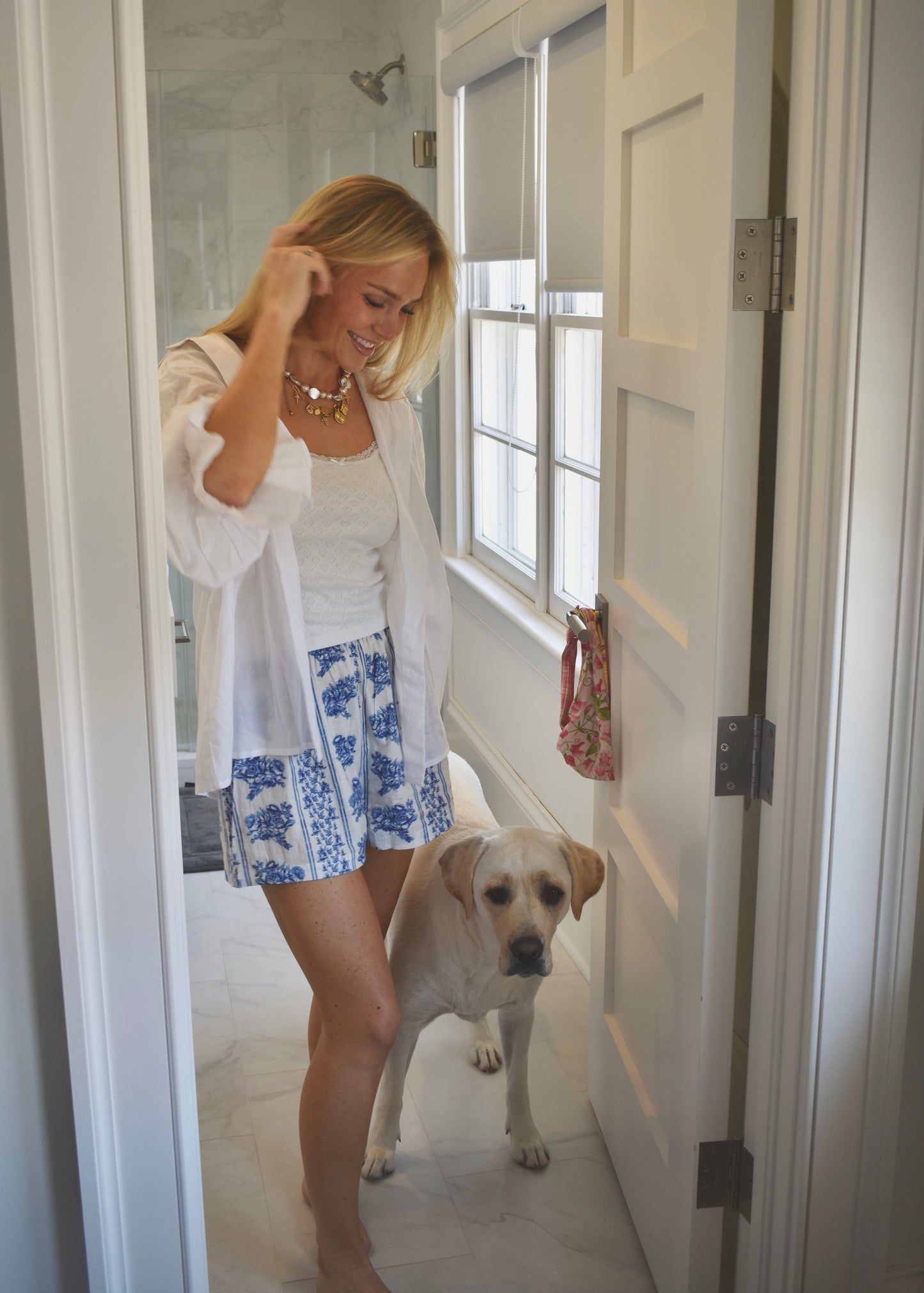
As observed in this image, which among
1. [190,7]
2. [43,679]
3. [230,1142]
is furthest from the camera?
[190,7]

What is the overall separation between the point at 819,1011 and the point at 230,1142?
3.98 feet

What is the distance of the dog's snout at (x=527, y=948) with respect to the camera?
1.81m

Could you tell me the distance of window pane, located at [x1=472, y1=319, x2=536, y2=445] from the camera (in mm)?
3281

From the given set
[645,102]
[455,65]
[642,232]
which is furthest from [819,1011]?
[455,65]

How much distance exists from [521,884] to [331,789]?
39 centimetres

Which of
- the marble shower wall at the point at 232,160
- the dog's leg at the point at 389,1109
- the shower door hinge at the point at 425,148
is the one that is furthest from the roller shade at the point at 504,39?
the dog's leg at the point at 389,1109

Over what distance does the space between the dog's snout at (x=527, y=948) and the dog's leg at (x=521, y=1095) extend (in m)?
0.32

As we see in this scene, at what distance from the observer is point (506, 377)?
3.54 metres

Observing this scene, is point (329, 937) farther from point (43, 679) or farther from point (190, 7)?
point (190, 7)

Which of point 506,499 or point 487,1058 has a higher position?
point 506,499

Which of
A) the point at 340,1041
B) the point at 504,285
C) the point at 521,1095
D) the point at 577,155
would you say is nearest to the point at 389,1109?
the point at 521,1095

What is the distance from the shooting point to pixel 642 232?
1.68 meters

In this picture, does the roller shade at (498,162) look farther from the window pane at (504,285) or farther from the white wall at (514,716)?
the white wall at (514,716)

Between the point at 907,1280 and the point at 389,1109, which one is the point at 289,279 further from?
the point at 907,1280
